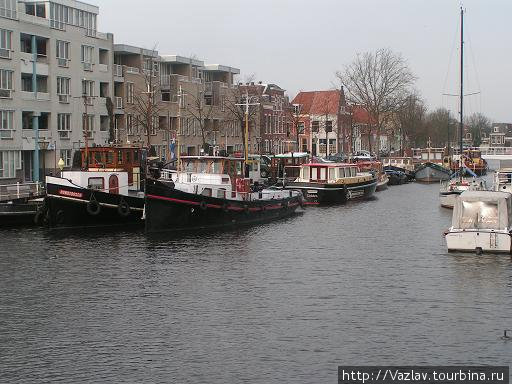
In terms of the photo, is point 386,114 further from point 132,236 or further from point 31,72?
point 132,236

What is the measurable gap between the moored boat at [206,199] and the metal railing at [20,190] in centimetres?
746

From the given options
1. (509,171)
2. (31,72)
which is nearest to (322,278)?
(509,171)

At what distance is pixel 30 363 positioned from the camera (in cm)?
1819

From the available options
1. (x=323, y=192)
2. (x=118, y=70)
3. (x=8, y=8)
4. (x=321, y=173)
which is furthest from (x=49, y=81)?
(x=323, y=192)

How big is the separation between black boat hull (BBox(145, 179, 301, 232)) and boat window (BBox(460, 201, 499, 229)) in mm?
13312

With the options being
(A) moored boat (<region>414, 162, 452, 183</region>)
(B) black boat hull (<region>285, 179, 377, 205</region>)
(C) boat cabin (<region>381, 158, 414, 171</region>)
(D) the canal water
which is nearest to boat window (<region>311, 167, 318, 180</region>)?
(B) black boat hull (<region>285, 179, 377, 205</region>)

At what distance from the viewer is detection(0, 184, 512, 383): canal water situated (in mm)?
18266

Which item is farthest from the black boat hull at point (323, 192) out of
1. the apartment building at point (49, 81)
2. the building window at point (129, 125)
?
the building window at point (129, 125)

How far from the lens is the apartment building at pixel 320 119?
121562 mm

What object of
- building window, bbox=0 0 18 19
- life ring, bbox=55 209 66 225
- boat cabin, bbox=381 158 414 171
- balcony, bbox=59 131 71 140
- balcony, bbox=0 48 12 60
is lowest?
life ring, bbox=55 209 66 225

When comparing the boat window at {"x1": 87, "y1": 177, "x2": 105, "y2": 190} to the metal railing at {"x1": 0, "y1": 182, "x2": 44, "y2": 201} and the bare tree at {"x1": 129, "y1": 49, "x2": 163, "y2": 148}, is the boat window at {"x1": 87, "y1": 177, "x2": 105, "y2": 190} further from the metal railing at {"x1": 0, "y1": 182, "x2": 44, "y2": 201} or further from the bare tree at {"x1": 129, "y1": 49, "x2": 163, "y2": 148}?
the bare tree at {"x1": 129, "y1": 49, "x2": 163, "y2": 148}

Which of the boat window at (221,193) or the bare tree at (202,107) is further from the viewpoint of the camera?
the bare tree at (202,107)

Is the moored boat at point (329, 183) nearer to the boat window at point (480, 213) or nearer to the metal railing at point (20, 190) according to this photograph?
the metal railing at point (20, 190)

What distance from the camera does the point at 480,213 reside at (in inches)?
1304
